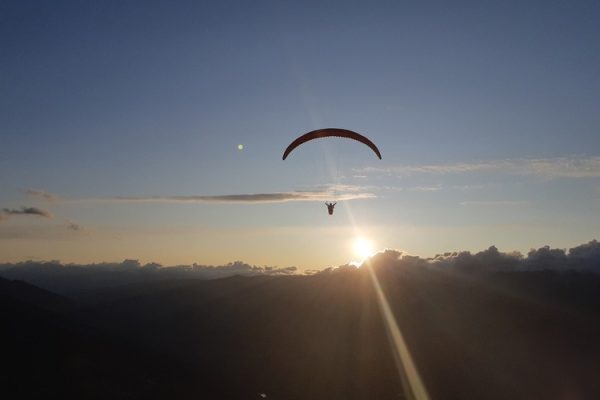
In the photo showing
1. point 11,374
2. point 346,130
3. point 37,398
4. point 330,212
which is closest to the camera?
point 330,212

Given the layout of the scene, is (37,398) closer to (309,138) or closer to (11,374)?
(11,374)

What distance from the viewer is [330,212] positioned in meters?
52.2

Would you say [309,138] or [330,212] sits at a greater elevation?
[309,138]

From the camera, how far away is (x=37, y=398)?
18688 cm

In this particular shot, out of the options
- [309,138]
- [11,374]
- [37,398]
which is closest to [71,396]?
[37,398]

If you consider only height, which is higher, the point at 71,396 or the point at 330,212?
the point at 330,212

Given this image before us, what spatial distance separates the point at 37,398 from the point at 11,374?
70.2 feet

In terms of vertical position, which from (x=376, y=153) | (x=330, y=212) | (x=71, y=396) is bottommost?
(x=71, y=396)

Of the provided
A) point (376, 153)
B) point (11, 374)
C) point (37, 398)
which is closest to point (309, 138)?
point (376, 153)

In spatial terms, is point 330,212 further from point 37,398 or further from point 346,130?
point 37,398

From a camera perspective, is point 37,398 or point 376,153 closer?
point 376,153

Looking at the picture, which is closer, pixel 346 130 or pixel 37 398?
pixel 346 130

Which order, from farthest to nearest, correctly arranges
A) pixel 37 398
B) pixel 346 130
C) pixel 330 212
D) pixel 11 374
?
pixel 11 374, pixel 37 398, pixel 346 130, pixel 330 212

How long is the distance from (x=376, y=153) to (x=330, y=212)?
8439 millimetres
